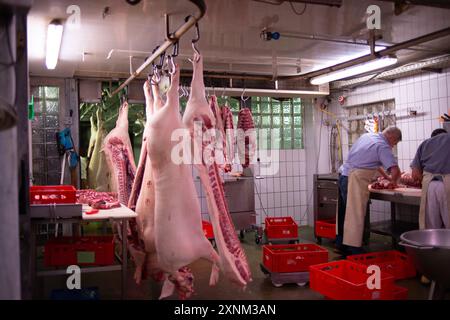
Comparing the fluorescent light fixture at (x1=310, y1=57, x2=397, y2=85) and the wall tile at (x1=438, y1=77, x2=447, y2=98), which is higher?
the fluorescent light fixture at (x1=310, y1=57, x2=397, y2=85)

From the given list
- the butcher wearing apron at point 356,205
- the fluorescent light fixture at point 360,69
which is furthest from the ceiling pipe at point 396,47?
the butcher wearing apron at point 356,205

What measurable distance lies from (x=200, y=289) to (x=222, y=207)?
2.03 metres

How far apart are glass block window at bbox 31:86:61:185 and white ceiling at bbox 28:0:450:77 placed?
0.37 m

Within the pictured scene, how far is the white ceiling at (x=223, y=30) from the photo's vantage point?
A: 3.61 metres

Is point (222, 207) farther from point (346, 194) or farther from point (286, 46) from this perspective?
point (346, 194)

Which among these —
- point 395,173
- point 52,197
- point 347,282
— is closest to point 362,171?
point 395,173

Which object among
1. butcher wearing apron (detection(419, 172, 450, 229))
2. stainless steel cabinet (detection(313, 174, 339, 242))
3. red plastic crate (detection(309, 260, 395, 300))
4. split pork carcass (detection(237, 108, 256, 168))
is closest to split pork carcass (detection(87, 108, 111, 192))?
split pork carcass (detection(237, 108, 256, 168))

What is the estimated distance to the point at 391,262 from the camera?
4.67 m

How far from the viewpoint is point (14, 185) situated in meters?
1.45

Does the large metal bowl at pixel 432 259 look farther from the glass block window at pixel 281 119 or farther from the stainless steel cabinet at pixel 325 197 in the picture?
the glass block window at pixel 281 119

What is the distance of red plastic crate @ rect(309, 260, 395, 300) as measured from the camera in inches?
145

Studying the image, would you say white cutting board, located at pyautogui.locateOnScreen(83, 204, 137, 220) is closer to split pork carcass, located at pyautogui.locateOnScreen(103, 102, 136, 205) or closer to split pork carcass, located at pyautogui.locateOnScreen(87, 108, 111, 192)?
split pork carcass, located at pyautogui.locateOnScreen(103, 102, 136, 205)

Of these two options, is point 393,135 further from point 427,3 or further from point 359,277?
point 427,3

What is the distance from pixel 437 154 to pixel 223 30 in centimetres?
256
